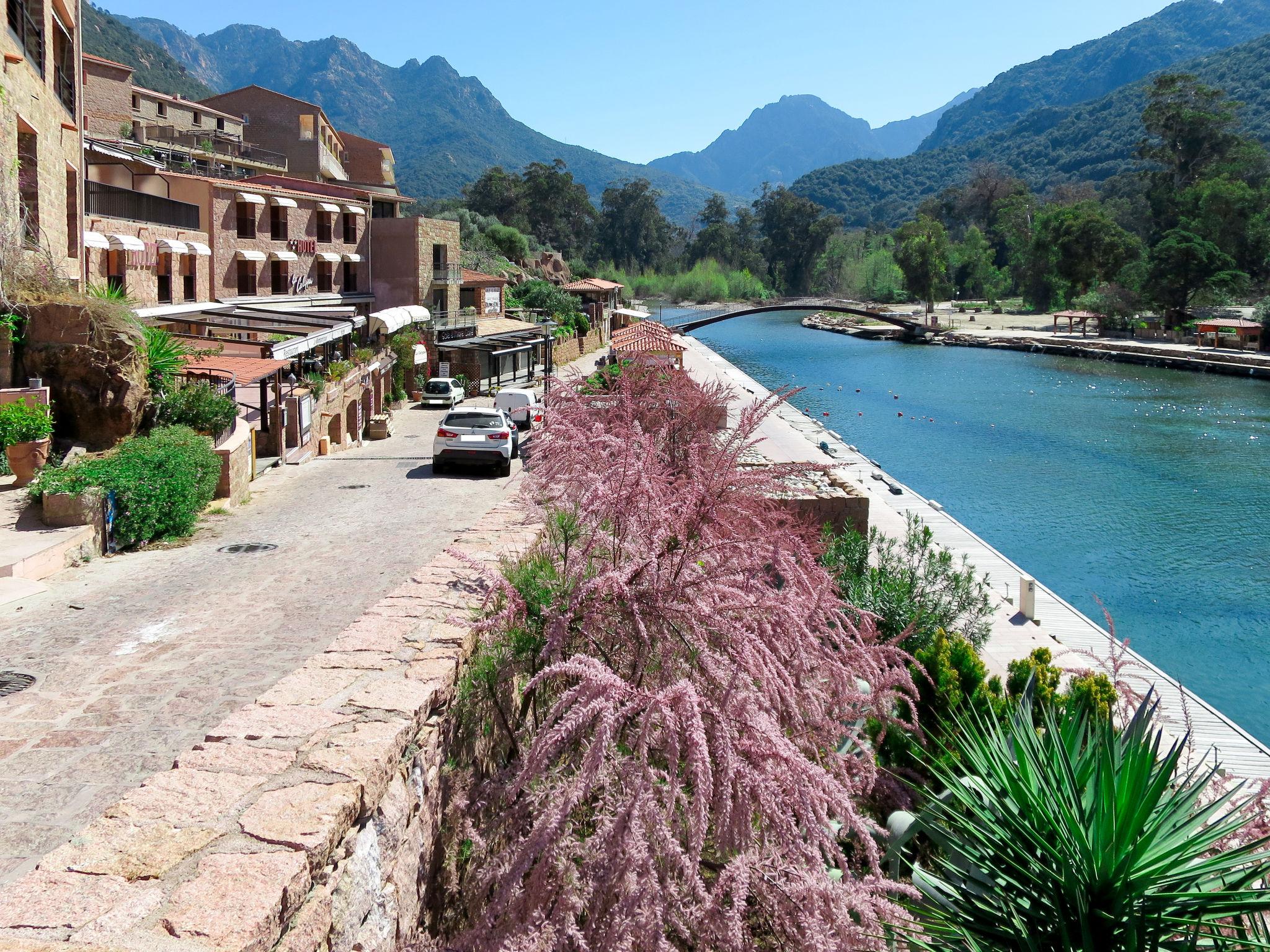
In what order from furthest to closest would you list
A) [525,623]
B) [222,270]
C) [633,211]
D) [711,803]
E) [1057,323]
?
1. [633,211]
2. [1057,323]
3. [222,270]
4. [525,623]
5. [711,803]

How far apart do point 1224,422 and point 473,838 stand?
1740 inches

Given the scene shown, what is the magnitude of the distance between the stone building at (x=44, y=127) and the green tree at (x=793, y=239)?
431 ft

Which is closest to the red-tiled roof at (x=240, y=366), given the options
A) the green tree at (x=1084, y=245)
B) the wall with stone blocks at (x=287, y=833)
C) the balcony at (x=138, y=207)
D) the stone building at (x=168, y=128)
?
the balcony at (x=138, y=207)

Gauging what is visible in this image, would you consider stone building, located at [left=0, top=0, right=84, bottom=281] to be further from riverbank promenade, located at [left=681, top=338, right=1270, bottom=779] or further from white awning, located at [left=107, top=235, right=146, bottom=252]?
riverbank promenade, located at [left=681, top=338, right=1270, bottom=779]

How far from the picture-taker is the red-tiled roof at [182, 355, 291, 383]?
16734 mm

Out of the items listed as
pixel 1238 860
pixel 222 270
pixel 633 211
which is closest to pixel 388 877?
pixel 1238 860

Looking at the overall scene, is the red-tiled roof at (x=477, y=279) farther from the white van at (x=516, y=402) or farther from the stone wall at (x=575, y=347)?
the white van at (x=516, y=402)

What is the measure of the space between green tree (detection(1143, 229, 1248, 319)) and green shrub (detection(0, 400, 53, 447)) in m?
75.5

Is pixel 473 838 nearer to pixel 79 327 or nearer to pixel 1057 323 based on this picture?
pixel 79 327

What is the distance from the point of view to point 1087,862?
3475 millimetres

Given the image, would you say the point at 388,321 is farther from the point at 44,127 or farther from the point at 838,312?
the point at 838,312

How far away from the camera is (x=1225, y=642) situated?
16.1 meters

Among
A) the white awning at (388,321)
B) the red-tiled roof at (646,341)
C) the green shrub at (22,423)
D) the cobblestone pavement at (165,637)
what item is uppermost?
the white awning at (388,321)

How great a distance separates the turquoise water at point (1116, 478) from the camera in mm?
16812
